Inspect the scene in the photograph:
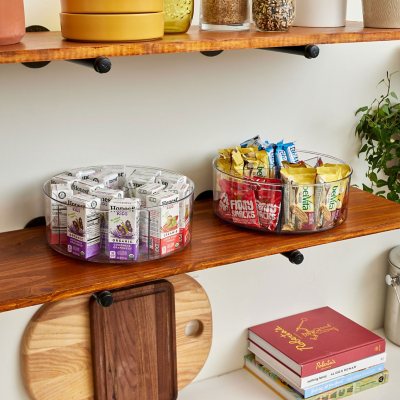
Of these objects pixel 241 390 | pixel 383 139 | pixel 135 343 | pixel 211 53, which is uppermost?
pixel 211 53

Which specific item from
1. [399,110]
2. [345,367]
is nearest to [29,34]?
[399,110]

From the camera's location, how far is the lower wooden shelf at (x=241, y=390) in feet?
5.47

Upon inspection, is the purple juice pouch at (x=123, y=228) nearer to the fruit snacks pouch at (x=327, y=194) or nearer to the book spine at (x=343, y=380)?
the fruit snacks pouch at (x=327, y=194)

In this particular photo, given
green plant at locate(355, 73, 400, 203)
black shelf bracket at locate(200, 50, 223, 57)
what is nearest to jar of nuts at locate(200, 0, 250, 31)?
black shelf bracket at locate(200, 50, 223, 57)

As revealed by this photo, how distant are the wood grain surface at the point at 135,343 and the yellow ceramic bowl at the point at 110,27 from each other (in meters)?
0.57

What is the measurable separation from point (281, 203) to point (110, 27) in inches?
18.5

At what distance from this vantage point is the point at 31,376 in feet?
4.81

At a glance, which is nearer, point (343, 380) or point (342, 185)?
point (342, 185)

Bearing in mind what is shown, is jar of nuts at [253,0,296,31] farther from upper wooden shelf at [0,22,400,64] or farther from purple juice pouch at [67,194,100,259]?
purple juice pouch at [67,194,100,259]

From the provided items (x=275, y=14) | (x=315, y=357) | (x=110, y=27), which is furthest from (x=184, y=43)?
(x=315, y=357)

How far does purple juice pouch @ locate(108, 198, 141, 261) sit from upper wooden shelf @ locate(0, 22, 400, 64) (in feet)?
0.85

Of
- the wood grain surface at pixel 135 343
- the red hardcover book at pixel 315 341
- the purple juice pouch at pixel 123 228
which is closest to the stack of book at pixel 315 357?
the red hardcover book at pixel 315 341

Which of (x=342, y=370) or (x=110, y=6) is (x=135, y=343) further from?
(x=110, y=6)

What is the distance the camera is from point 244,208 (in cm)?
140
